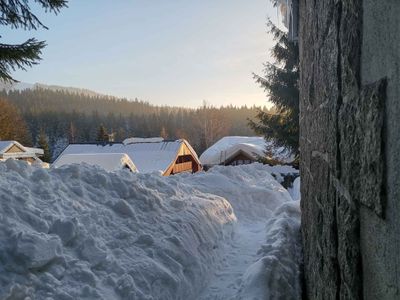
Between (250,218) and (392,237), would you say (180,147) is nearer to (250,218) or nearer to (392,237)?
(250,218)

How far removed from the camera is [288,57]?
16.4 meters

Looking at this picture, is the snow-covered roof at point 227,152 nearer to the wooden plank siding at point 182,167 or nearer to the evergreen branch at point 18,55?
the wooden plank siding at point 182,167

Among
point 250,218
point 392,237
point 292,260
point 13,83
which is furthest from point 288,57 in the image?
point 392,237

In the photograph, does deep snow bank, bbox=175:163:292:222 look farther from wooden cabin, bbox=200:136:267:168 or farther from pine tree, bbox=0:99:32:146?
pine tree, bbox=0:99:32:146

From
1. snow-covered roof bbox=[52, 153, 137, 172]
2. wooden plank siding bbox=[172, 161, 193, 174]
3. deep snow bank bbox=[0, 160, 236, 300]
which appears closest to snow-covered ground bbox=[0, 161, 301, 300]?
deep snow bank bbox=[0, 160, 236, 300]

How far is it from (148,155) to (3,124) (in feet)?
78.6

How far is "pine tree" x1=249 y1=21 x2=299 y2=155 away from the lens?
16125 millimetres

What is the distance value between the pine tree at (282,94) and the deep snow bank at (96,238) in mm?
11671

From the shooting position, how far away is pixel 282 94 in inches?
639

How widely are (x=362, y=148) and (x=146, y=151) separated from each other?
27.9 meters

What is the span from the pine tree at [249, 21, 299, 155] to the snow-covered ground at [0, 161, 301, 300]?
1093 centimetres

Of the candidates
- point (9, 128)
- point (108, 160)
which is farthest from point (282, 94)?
point (9, 128)

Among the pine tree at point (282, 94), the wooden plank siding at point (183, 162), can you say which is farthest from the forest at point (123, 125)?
the pine tree at point (282, 94)

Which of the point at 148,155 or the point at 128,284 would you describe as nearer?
the point at 128,284
